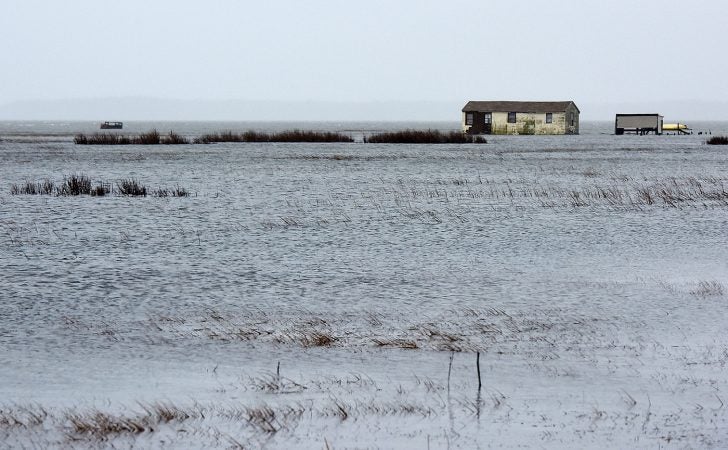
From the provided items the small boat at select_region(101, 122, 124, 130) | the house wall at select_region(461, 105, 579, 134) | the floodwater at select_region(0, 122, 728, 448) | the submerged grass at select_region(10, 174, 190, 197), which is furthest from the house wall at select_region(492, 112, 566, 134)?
the floodwater at select_region(0, 122, 728, 448)

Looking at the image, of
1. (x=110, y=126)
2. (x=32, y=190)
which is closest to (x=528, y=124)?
(x=32, y=190)

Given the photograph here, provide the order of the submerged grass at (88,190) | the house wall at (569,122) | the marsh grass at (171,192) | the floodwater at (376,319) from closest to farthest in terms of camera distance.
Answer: the floodwater at (376,319) → the submerged grass at (88,190) → the marsh grass at (171,192) → the house wall at (569,122)

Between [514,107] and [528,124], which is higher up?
[514,107]

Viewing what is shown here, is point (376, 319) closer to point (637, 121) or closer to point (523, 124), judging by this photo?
point (523, 124)

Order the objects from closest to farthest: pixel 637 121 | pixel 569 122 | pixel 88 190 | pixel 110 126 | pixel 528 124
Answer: pixel 88 190, pixel 528 124, pixel 569 122, pixel 637 121, pixel 110 126

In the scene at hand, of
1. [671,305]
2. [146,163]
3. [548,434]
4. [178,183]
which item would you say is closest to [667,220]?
[671,305]

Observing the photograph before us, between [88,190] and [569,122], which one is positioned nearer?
[88,190]

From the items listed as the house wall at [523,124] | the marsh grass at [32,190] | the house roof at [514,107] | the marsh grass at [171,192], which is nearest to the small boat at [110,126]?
the house wall at [523,124]

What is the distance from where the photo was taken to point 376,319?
39.3 feet

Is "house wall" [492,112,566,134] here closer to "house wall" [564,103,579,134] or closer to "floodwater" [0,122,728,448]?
"house wall" [564,103,579,134]

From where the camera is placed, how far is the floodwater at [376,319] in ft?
26.4

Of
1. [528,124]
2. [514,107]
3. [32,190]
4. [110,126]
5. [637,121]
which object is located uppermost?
[514,107]

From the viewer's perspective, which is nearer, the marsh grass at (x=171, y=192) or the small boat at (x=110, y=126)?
the marsh grass at (x=171, y=192)

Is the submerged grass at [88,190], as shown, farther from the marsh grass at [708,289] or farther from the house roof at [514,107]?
the house roof at [514,107]
